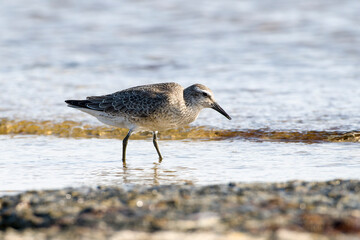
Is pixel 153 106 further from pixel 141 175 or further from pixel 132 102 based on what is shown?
pixel 141 175

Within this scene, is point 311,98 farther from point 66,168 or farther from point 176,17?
point 176,17

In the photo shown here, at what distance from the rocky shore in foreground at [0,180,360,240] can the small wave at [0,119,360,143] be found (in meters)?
A: 3.31

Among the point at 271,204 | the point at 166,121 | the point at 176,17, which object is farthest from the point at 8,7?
the point at 271,204

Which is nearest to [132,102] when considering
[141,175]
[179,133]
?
[141,175]

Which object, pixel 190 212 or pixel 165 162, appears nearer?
pixel 190 212

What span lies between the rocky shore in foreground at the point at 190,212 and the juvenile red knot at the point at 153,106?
2.48 m

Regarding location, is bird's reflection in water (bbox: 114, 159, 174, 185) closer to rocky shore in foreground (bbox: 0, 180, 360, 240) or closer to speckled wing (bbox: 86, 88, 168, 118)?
speckled wing (bbox: 86, 88, 168, 118)

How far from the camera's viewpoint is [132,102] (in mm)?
7895

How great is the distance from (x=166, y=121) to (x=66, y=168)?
4.60 ft

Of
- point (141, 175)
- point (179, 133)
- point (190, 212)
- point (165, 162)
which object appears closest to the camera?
point (190, 212)

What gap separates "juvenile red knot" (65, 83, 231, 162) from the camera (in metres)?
7.73

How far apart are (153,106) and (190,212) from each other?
3.42 m

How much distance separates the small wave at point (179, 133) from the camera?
8.62 metres

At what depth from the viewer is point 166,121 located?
25.5ft
